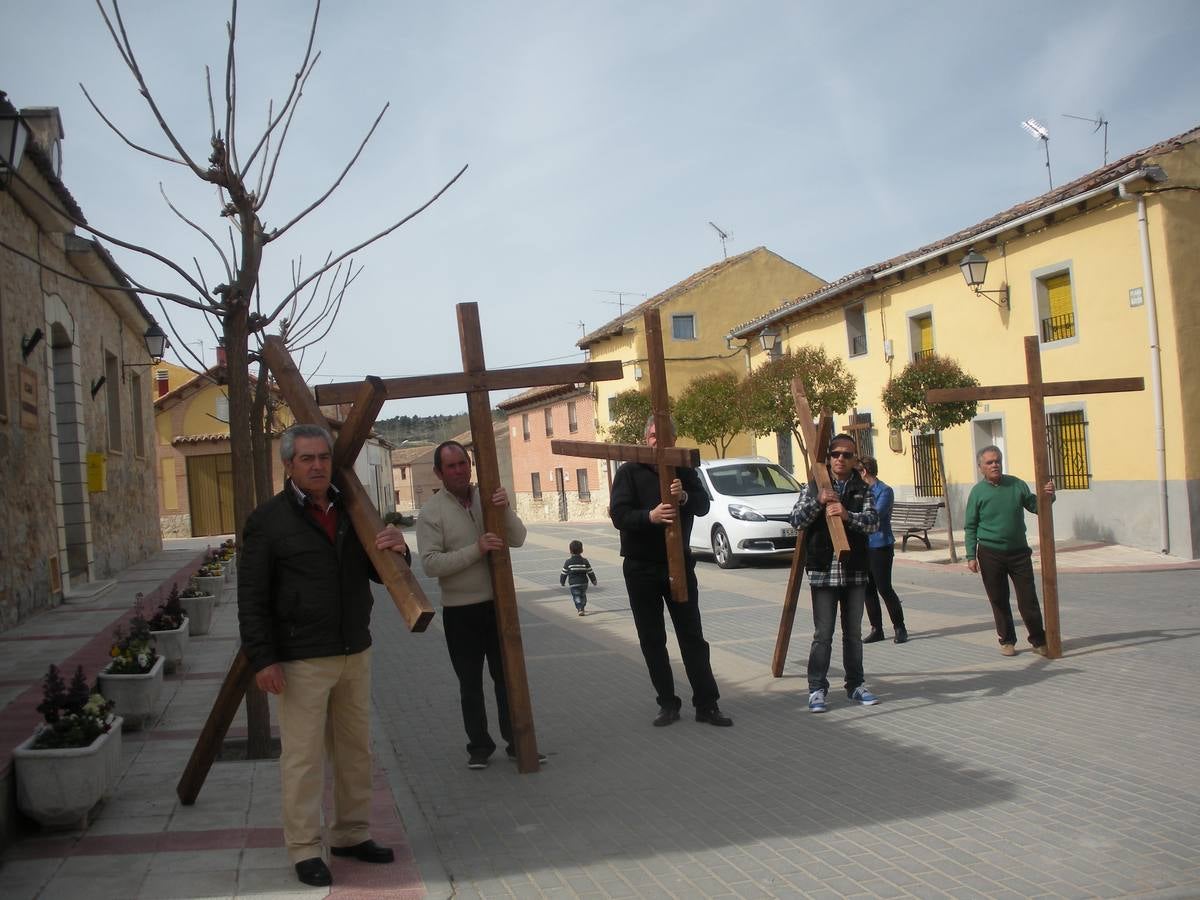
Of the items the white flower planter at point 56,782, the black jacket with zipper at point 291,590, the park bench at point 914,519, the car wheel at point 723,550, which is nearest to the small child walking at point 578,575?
the car wheel at point 723,550

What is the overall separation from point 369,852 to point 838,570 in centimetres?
365

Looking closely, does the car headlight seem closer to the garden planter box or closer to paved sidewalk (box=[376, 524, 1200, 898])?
paved sidewalk (box=[376, 524, 1200, 898])

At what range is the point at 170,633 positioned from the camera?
28.0 feet

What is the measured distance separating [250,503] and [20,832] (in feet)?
7.67

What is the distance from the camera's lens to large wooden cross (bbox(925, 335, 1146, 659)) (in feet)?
26.3

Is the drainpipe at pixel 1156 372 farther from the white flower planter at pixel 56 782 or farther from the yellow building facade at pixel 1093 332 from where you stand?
the white flower planter at pixel 56 782

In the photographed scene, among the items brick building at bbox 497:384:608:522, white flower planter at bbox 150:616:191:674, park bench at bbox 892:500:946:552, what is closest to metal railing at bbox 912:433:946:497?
park bench at bbox 892:500:946:552

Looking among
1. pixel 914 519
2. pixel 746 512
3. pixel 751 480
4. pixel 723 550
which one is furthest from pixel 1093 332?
pixel 723 550

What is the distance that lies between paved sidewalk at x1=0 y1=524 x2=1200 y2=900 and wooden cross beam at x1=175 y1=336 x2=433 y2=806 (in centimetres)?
33

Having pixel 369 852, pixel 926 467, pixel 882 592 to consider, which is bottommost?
pixel 369 852

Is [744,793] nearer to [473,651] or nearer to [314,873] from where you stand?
[473,651]

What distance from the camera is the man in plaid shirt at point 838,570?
6.83 m

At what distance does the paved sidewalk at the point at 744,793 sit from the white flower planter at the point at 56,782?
0.13m

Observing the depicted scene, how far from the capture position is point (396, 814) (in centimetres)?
506
